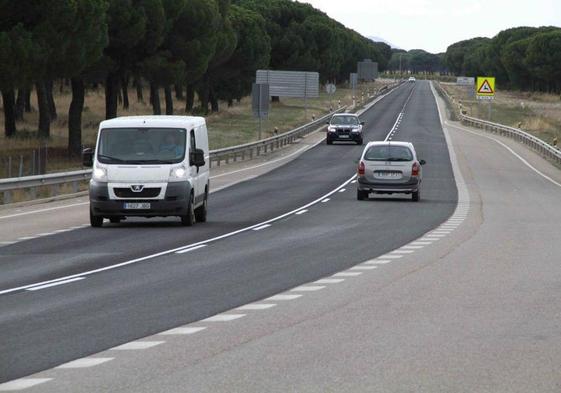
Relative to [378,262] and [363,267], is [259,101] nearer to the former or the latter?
[378,262]

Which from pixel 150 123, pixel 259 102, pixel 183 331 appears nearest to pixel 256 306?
pixel 183 331

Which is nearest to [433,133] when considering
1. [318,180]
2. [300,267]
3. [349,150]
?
[349,150]

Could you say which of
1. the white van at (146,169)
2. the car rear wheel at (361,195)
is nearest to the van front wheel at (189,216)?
the white van at (146,169)

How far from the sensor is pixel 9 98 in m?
64.1

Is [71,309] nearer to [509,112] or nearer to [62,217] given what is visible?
[62,217]

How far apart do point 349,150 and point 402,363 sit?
6049 cm

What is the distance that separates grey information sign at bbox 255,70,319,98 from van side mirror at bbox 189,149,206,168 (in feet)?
211

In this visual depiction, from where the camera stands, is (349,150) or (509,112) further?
(509,112)

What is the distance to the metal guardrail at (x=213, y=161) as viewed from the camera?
1292 inches

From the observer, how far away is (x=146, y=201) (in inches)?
1022

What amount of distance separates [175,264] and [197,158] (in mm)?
8485

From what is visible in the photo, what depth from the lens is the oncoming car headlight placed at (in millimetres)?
26172

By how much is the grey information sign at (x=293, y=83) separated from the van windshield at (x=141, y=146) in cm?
A: 6438

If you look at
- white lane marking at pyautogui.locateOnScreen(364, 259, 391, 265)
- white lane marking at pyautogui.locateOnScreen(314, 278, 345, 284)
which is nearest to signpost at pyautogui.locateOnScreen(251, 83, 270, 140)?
white lane marking at pyautogui.locateOnScreen(364, 259, 391, 265)
